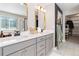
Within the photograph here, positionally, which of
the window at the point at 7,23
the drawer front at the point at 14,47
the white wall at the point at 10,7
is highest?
the white wall at the point at 10,7

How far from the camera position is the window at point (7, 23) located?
9.21ft

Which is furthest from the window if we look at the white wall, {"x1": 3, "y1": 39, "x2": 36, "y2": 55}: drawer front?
{"x1": 3, "y1": 39, "x2": 36, "y2": 55}: drawer front

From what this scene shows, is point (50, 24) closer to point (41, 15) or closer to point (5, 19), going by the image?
point (41, 15)

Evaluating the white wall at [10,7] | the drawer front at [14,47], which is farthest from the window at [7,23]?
the drawer front at [14,47]

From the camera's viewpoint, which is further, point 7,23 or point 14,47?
point 7,23

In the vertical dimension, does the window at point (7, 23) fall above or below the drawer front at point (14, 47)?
above

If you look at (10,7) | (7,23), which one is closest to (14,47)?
(7,23)

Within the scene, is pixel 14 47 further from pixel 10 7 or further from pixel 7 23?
pixel 10 7

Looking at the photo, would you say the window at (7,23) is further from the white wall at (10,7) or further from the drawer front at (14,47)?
the drawer front at (14,47)

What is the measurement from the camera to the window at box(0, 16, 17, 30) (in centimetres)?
281

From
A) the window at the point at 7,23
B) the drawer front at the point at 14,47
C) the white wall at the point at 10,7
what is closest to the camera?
the drawer front at the point at 14,47

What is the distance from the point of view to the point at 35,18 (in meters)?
5.24

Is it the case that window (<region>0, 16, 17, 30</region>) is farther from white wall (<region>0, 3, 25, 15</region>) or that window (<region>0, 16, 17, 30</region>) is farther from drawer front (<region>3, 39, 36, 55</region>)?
drawer front (<region>3, 39, 36, 55</region>)

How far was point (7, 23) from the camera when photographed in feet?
9.74
